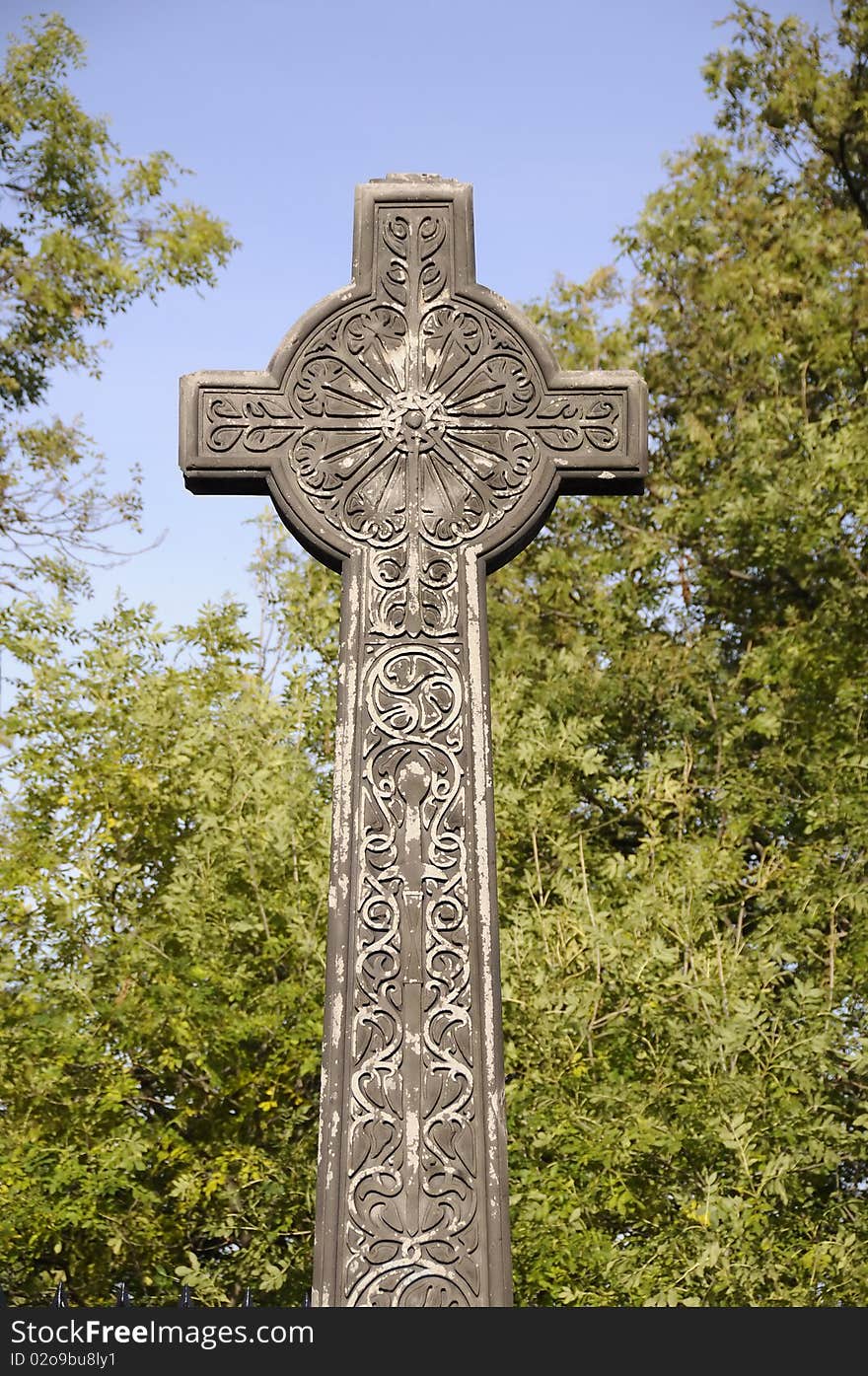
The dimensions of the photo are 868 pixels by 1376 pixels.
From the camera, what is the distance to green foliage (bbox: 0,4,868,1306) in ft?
29.0

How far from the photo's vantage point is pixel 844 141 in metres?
17.4

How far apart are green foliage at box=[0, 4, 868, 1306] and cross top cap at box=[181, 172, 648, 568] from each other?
13.2ft

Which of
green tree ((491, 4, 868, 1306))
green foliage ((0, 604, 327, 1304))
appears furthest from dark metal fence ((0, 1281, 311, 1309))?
green tree ((491, 4, 868, 1306))

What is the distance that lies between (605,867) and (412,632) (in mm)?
7238

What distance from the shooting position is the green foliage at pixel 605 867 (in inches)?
348

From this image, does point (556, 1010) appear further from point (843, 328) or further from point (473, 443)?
point (843, 328)

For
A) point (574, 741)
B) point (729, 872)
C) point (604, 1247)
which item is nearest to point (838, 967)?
point (729, 872)

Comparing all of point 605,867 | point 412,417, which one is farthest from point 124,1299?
point 605,867

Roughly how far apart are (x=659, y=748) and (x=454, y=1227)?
1116 cm

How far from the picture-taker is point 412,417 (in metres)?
5.09

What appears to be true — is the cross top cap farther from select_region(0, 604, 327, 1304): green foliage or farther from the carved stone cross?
select_region(0, 604, 327, 1304): green foliage

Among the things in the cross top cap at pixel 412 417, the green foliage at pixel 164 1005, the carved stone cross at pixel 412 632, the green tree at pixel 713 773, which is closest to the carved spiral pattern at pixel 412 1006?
the carved stone cross at pixel 412 632

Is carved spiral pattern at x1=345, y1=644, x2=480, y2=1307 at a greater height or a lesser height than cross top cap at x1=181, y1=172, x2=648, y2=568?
lesser

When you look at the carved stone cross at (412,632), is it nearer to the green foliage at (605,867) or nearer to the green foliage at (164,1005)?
the green foliage at (605,867)
